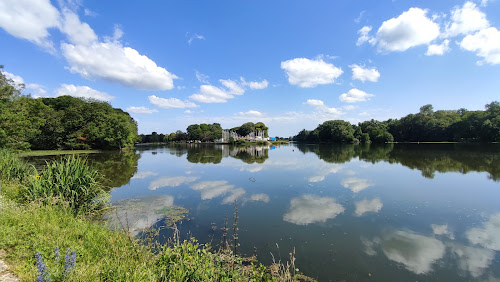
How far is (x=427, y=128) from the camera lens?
82.1 metres

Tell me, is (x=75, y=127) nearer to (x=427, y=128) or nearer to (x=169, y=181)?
(x=169, y=181)

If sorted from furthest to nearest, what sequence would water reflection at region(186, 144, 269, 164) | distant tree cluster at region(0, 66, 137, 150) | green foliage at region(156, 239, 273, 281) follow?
1. distant tree cluster at region(0, 66, 137, 150)
2. water reflection at region(186, 144, 269, 164)
3. green foliage at region(156, 239, 273, 281)

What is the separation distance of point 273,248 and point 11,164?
1280cm

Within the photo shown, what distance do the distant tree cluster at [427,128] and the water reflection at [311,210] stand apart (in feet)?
260

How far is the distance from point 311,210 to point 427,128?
95.3 m

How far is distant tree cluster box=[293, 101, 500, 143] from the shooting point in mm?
64938

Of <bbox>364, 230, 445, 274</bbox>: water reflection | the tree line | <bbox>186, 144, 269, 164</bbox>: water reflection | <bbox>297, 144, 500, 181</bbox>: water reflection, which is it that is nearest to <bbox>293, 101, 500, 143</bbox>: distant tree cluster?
the tree line

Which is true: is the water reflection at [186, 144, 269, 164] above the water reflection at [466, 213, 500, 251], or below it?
above

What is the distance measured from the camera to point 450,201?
34.2ft

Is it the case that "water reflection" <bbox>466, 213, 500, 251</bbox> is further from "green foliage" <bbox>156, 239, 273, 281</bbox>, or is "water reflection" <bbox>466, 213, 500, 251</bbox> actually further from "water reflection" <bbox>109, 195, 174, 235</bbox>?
"water reflection" <bbox>109, 195, 174, 235</bbox>

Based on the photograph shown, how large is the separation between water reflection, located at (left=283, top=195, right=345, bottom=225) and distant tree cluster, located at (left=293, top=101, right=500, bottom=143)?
3117 inches

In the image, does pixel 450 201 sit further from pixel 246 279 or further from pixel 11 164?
pixel 11 164

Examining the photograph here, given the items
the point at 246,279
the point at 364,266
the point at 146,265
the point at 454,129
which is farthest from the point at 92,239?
the point at 454,129

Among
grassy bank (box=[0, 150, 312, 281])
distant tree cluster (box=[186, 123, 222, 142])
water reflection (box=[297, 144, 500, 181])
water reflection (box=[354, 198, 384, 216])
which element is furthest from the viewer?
distant tree cluster (box=[186, 123, 222, 142])
